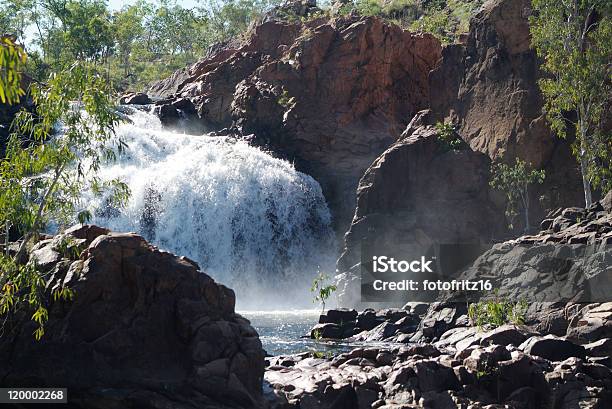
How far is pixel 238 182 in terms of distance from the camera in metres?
48.1

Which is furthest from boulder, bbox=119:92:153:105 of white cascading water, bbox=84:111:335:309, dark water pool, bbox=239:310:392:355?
dark water pool, bbox=239:310:392:355

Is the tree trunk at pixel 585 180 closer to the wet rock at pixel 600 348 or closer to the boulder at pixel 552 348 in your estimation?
the wet rock at pixel 600 348

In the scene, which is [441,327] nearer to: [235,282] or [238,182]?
[235,282]

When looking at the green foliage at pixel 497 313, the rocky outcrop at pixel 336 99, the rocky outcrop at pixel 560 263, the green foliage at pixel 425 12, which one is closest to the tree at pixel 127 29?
the green foliage at pixel 425 12

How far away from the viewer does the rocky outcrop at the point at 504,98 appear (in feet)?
140

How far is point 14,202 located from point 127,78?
8953 centimetres

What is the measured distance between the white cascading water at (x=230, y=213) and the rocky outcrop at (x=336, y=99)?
2.60 m

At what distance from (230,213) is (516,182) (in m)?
16.1

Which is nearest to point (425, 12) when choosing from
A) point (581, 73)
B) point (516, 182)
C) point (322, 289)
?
point (516, 182)

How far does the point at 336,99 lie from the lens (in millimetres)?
54562

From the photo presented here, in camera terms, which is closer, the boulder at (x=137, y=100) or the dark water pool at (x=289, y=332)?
the dark water pool at (x=289, y=332)

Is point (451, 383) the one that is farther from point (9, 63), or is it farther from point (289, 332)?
point (289, 332)

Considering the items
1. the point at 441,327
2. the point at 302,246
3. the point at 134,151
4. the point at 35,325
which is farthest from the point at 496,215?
the point at 35,325

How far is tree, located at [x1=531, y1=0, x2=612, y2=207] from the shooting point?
39094 millimetres
